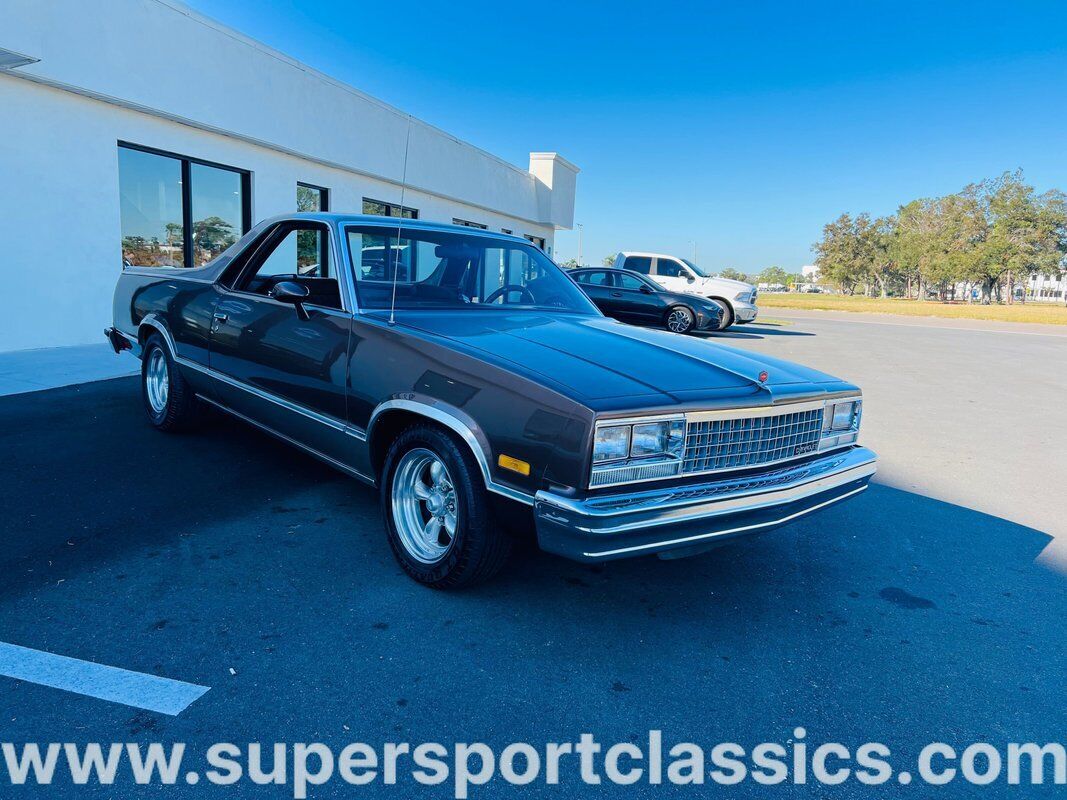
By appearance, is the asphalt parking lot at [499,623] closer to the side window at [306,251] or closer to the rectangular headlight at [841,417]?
the rectangular headlight at [841,417]

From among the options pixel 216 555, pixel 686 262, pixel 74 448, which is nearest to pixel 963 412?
pixel 216 555

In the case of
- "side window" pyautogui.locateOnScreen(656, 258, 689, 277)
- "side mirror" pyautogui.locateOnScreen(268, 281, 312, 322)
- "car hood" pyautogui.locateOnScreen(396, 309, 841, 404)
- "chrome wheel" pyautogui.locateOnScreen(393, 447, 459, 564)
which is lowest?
"chrome wheel" pyautogui.locateOnScreen(393, 447, 459, 564)

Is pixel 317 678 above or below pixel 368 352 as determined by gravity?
below

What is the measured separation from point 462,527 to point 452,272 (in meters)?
1.73

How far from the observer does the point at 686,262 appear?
1944 cm

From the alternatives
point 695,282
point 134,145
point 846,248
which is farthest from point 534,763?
point 846,248

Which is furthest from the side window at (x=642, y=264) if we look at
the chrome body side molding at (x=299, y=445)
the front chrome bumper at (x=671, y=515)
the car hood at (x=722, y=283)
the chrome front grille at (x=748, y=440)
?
the front chrome bumper at (x=671, y=515)

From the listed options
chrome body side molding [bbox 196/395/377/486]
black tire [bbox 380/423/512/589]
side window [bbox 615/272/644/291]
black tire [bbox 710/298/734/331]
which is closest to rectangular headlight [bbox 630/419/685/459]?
black tire [bbox 380/423/512/589]

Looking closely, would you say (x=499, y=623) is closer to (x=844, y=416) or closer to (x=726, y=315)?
(x=844, y=416)

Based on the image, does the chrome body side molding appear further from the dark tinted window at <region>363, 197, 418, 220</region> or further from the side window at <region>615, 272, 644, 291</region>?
the side window at <region>615, 272, 644, 291</region>

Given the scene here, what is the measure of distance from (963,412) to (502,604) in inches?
280

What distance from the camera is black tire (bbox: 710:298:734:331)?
1747cm

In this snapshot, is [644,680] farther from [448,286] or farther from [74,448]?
[74,448]

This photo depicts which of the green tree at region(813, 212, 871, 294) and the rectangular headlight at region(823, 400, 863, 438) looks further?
the green tree at region(813, 212, 871, 294)
